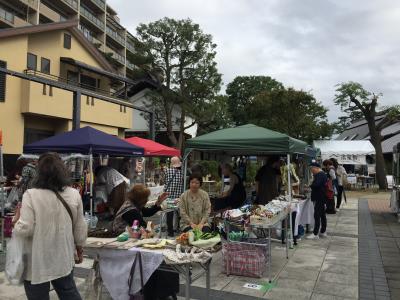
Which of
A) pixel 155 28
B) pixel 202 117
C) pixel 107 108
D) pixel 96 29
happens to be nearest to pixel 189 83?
pixel 202 117

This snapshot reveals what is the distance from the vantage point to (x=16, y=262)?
3.01 m

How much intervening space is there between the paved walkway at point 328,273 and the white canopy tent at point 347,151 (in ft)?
43.3

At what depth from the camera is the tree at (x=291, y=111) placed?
28650 millimetres

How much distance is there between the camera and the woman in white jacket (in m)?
2.97

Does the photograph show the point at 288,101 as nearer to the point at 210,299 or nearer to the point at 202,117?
the point at 202,117

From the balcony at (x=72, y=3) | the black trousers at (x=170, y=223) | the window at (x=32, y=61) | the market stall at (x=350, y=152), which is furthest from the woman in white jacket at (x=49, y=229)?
the balcony at (x=72, y=3)

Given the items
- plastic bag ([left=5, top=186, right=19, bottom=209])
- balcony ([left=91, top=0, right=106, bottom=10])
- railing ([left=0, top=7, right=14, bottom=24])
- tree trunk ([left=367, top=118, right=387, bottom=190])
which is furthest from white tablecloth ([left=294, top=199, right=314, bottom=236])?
balcony ([left=91, top=0, right=106, bottom=10])

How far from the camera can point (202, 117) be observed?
25.8 m

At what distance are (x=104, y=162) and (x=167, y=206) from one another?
181 inches

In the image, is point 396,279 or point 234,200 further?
point 234,200

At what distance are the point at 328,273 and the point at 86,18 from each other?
4164 centimetres

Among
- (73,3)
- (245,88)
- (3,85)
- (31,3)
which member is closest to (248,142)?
(3,85)

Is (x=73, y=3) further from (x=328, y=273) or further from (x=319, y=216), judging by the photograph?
(x=328, y=273)

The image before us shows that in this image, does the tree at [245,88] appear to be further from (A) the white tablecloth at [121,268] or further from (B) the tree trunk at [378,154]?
(A) the white tablecloth at [121,268]
